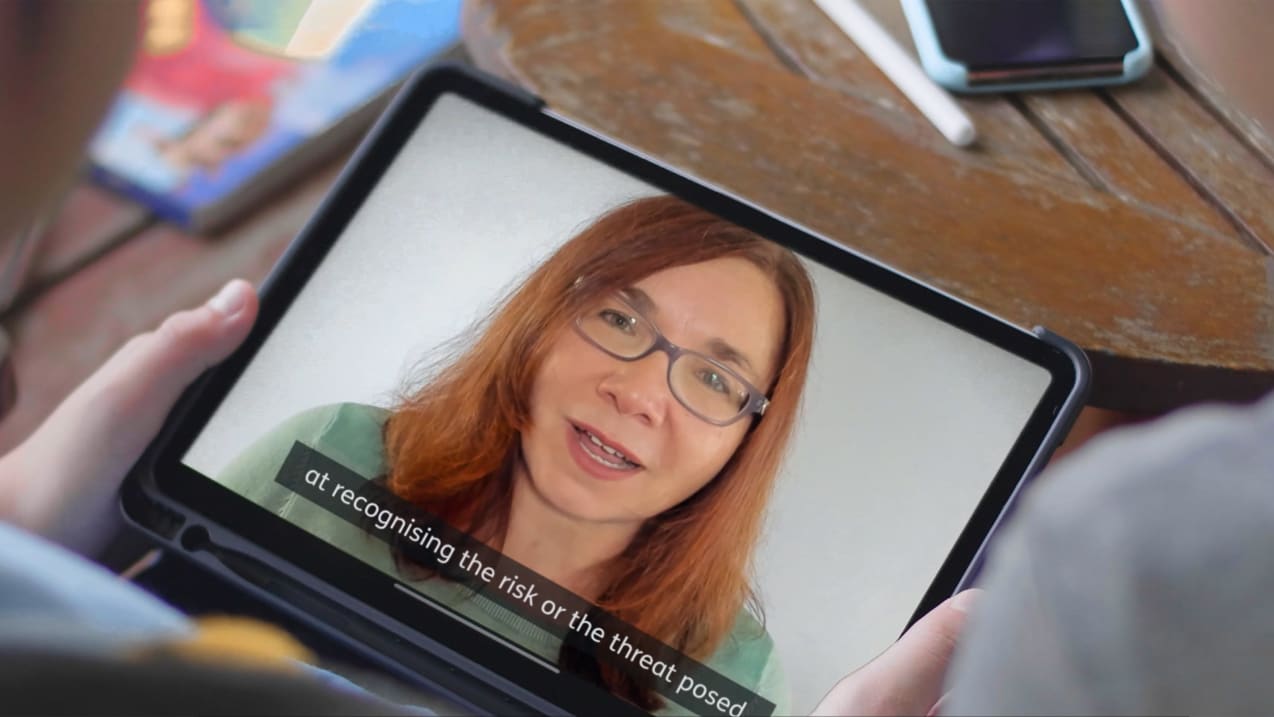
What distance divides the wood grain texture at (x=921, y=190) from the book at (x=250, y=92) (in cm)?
39

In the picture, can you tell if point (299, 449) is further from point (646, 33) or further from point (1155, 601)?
point (1155, 601)

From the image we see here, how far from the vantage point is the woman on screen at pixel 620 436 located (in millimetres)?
483

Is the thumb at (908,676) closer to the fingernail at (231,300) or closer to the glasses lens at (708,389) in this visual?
the glasses lens at (708,389)

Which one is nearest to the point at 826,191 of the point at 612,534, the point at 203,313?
the point at 612,534

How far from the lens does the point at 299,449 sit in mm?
509

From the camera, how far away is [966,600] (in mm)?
430

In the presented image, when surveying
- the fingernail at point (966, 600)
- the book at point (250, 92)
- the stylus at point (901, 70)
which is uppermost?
→ the stylus at point (901, 70)

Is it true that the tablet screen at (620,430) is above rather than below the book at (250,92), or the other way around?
below

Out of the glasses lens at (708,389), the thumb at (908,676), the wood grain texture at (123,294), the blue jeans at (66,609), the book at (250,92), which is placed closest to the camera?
the blue jeans at (66,609)

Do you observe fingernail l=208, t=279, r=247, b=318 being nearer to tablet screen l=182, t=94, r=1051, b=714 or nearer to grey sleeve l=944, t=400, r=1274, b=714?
tablet screen l=182, t=94, r=1051, b=714

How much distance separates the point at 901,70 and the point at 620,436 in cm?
24

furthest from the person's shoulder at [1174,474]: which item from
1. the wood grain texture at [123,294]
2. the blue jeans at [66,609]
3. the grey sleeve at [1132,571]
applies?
the wood grain texture at [123,294]

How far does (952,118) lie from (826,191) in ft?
0.24
